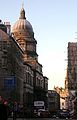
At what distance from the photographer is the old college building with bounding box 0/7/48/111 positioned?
86.0 meters

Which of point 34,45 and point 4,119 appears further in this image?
point 34,45

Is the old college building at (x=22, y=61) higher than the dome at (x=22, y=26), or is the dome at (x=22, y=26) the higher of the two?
the dome at (x=22, y=26)

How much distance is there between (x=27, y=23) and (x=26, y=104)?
41.0 metres

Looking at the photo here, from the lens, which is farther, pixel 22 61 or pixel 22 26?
pixel 22 26

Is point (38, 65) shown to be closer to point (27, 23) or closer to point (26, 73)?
point (27, 23)

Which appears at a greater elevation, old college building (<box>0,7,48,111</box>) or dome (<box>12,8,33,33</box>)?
dome (<box>12,8,33,33</box>)

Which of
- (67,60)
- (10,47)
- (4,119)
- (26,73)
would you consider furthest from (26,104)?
(4,119)

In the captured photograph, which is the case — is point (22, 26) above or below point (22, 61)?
above

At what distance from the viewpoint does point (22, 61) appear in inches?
4518

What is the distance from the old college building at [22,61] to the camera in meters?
86.0

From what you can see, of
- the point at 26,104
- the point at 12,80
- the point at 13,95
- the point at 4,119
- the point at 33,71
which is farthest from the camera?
the point at 33,71

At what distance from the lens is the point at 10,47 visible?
3514 inches

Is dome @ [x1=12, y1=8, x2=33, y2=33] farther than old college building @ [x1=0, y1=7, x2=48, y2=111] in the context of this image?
Yes

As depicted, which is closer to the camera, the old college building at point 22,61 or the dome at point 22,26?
the old college building at point 22,61
